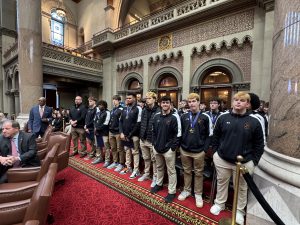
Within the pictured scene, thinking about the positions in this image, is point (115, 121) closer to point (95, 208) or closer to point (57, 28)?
point (95, 208)

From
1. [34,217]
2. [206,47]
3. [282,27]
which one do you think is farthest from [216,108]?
[206,47]

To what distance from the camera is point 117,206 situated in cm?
272

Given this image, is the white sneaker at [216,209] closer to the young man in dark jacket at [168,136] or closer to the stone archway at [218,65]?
the young man in dark jacket at [168,136]

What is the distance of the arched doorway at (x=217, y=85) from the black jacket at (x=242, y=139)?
17.9 ft

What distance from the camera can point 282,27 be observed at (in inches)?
69.9

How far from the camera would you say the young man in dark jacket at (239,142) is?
215cm

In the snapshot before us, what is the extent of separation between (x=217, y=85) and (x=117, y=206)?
679 centimetres

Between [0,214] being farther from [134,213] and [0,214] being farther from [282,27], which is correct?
[282,27]

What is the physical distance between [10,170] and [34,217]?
168cm

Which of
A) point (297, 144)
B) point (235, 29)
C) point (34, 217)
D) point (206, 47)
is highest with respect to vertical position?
point (235, 29)

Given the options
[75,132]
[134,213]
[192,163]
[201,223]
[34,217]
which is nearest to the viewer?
[34,217]

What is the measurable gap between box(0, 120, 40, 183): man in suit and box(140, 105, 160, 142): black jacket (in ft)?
6.35

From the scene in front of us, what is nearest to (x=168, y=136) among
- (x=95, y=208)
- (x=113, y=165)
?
(x=95, y=208)

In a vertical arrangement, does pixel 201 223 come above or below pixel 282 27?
below
